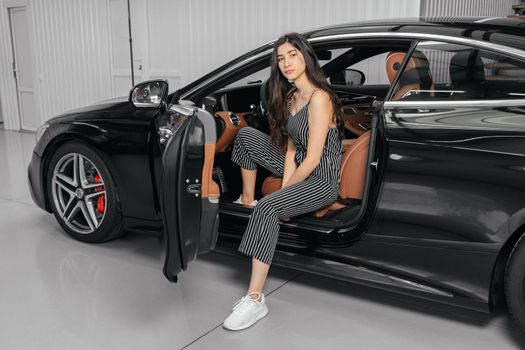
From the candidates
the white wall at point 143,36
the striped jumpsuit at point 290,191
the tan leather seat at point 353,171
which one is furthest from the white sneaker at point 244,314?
the white wall at point 143,36

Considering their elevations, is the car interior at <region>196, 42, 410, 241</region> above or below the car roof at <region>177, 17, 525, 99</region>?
below

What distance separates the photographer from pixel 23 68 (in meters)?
8.54

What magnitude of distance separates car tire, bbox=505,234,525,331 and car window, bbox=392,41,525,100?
22.4 inches

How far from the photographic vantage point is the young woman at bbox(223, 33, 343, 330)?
231cm

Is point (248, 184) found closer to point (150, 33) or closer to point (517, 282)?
point (517, 282)

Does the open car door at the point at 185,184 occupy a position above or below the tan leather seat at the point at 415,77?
below

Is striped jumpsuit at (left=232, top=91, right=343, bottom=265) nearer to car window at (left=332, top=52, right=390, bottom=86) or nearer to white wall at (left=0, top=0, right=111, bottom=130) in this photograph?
car window at (left=332, top=52, right=390, bottom=86)

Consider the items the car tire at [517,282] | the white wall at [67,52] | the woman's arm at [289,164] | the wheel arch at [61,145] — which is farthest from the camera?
the white wall at [67,52]

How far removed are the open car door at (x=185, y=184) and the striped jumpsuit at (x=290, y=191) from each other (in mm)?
257

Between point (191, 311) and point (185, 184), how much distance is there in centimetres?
67

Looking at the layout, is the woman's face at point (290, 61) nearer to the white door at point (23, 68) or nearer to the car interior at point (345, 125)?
the car interior at point (345, 125)

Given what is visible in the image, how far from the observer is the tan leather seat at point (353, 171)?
2346 millimetres

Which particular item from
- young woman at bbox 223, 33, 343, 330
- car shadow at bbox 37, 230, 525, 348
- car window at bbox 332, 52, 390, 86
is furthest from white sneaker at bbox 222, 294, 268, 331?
car window at bbox 332, 52, 390, 86

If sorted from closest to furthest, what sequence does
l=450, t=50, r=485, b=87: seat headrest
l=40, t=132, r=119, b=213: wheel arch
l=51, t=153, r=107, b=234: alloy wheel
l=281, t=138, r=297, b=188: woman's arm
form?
1. l=450, t=50, r=485, b=87: seat headrest
2. l=281, t=138, r=297, b=188: woman's arm
3. l=40, t=132, r=119, b=213: wheel arch
4. l=51, t=153, r=107, b=234: alloy wheel
